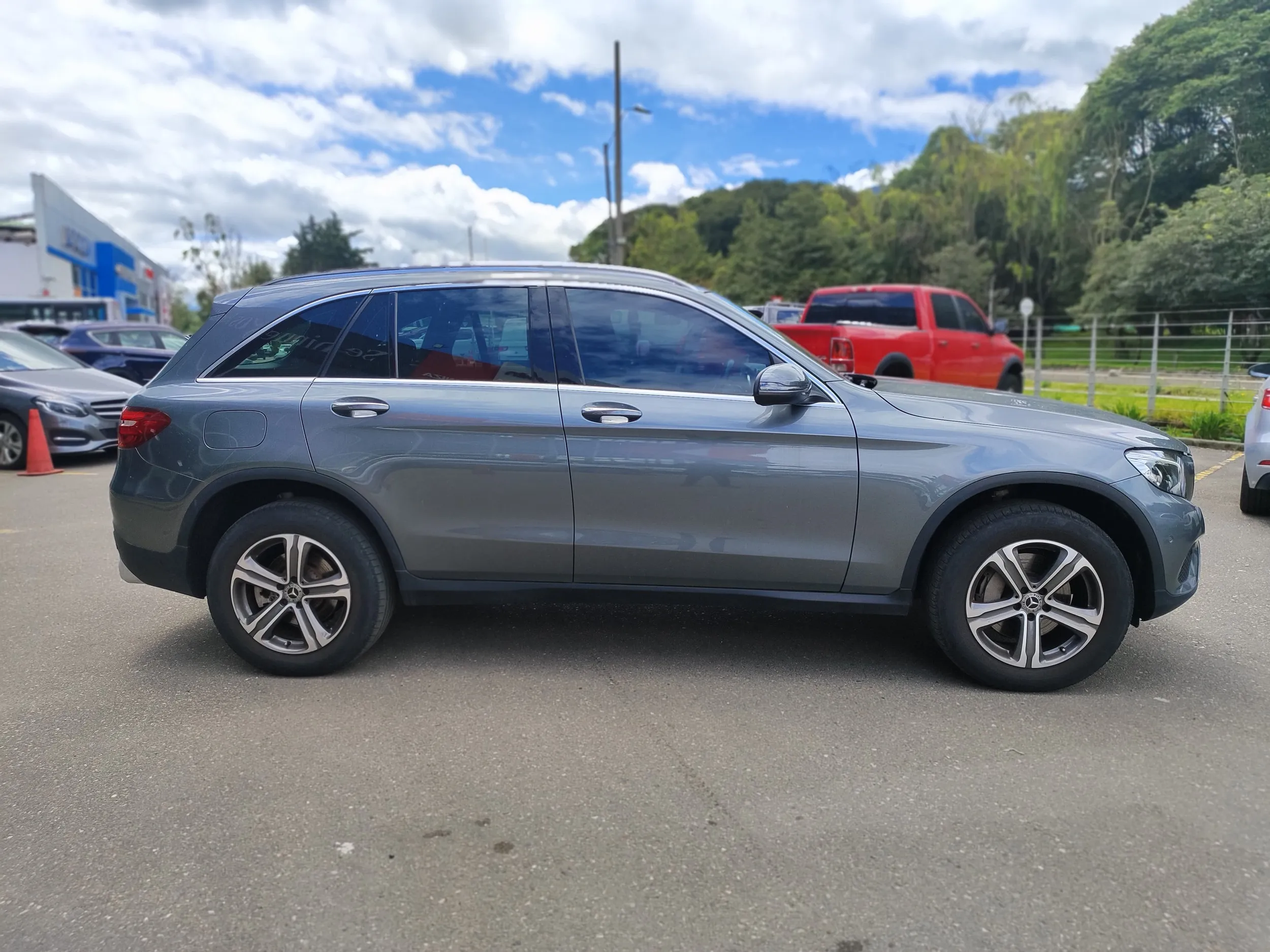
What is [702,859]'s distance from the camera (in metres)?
2.66

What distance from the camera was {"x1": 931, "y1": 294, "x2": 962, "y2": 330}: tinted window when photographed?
1370 centimetres

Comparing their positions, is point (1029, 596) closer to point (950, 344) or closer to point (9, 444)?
point (950, 344)

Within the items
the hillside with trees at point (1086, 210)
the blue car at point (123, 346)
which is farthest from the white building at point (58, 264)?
the hillside with trees at point (1086, 210)

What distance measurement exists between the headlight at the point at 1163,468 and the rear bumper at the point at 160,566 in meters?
3.93

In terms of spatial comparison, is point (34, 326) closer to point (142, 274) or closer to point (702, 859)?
point (702, 859)

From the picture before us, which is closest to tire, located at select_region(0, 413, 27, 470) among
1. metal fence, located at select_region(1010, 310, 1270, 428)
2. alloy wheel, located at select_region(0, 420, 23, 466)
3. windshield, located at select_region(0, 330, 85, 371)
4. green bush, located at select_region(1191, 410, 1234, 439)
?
alloy wheel, located at select_region(0, 420, 23, 466)

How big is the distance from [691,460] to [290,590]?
5.79 feet

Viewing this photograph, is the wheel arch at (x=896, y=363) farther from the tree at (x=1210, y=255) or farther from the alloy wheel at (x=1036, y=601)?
the tree at (x=1210, y=255)

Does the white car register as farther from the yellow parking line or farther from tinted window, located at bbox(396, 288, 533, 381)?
tinted window, located at bbox(396, 288, 533, 381)

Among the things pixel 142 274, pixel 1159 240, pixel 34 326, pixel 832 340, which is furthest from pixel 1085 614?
pixel 142 274

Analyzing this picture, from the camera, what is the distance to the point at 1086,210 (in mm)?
48188

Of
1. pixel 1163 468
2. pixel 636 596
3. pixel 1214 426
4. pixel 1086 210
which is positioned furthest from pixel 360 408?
pixel 1086 210

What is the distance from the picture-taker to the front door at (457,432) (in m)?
3.87

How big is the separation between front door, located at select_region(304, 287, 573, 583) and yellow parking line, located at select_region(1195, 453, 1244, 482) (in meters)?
7.83
